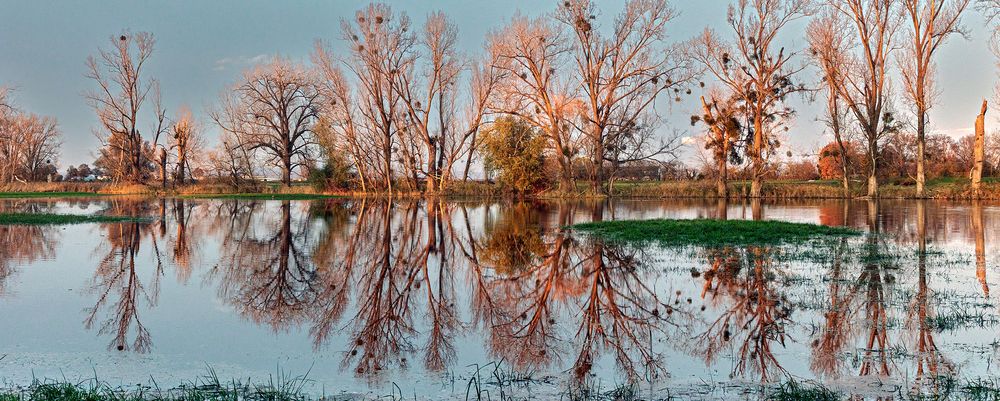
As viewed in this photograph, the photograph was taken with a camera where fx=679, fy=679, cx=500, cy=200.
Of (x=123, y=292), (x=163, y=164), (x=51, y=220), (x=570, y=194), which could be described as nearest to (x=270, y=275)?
(x=123, y=292)

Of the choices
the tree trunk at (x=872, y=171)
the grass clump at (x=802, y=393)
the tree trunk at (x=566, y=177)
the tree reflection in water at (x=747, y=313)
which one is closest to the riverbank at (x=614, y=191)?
the tree trunk at (x=566, y=177)

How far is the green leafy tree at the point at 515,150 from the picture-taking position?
4450 centimetres

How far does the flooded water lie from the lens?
5.12m

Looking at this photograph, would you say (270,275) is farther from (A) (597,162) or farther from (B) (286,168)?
(B) (286,168)

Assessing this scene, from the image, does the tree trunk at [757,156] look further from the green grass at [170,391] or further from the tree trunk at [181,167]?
the tree trunk at [181,167]

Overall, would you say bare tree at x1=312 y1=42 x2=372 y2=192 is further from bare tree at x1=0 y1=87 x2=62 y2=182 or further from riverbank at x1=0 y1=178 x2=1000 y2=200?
bare tree at x1=0 y1=87 x2=62 y2=182

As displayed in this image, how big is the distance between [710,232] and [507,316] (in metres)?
10.0

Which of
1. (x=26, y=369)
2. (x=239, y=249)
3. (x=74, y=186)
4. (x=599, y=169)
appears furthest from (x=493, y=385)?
(x=74, y=186)

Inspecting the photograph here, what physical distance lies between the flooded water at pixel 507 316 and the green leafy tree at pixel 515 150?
30.9 m

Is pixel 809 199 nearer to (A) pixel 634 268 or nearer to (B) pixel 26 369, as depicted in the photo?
(A) pixel 634 268

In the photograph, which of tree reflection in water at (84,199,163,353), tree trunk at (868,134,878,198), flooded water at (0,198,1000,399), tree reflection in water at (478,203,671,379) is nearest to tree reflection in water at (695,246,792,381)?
flooded water at (0,198,1000,399)

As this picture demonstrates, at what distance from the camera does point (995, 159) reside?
58.5 meters

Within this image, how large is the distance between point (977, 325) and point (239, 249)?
40.3ft

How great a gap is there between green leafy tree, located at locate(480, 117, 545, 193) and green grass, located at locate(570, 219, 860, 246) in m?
26.1
